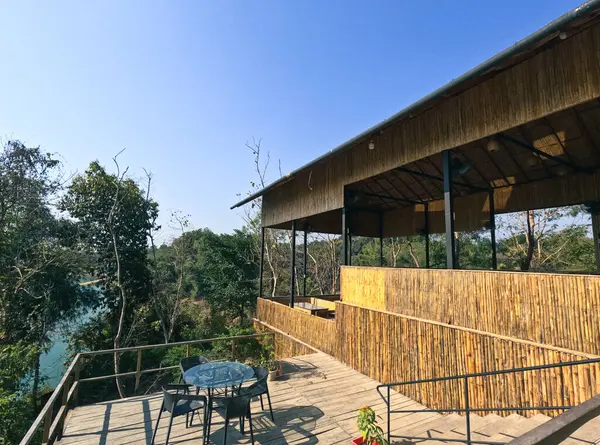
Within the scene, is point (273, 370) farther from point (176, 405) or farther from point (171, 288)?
point (171, 288)

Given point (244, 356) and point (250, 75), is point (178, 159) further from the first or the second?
point (244, 356)

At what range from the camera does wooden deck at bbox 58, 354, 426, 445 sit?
398cm

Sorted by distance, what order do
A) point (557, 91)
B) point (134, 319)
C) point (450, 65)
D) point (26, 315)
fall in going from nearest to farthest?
point (557, 91)
point (450, 65)
point (26, 315)
point (134, 319)

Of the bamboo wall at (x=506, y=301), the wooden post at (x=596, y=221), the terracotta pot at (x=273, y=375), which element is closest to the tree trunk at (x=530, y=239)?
the wooden post at (x=596, y=221)

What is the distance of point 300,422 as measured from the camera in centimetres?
436

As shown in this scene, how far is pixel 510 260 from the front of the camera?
704 inches

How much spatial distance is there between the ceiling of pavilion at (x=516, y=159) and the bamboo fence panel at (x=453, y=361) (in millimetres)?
3410

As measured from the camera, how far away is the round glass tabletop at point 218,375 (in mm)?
3941

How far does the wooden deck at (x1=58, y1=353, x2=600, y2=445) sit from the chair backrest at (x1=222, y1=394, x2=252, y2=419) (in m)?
0.56

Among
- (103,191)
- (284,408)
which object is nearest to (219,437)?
(284,408)

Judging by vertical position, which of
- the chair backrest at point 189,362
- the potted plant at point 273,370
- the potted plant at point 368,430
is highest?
the chair backrest at point 189,362

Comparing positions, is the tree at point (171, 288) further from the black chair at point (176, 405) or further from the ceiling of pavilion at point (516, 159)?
the black chair at point (176, 405)

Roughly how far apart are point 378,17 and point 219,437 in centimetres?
961

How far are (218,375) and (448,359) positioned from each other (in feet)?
11.3
